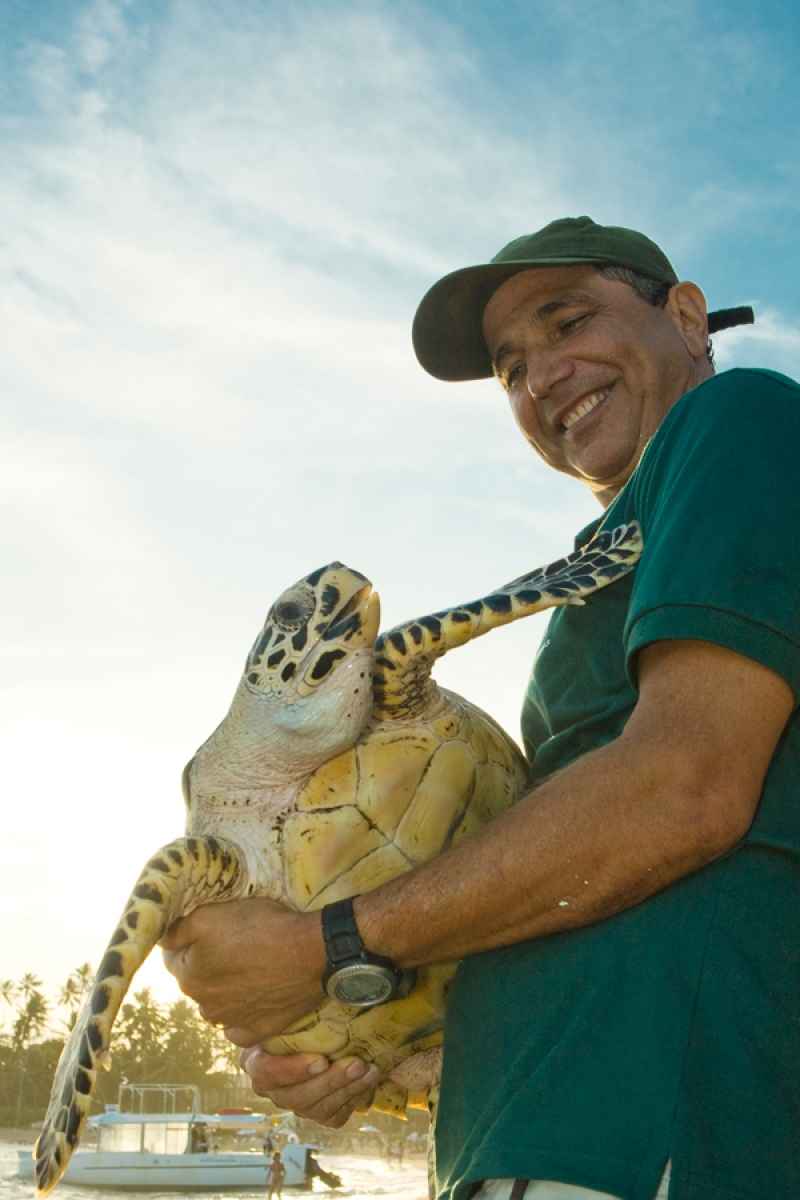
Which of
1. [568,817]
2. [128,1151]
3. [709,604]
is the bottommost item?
[128,1151]

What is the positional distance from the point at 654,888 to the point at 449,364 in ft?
9.24

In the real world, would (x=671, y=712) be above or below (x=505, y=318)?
below

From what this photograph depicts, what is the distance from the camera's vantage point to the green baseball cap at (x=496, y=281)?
11.8ft

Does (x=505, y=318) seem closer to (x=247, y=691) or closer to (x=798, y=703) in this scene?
(x=247, y=691)

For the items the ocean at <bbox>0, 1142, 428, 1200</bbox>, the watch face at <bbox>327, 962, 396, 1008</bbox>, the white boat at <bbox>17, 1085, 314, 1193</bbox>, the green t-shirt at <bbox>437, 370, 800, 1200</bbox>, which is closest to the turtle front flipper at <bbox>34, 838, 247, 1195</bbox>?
the watch face at <bbox>327, 962, 396, 1008</bbox>

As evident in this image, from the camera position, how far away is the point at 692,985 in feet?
6.59

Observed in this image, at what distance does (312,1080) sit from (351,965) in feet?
2.87

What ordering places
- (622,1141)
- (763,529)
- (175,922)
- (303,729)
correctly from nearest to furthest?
(622,1141), (763,529), (175,922), (303,729)

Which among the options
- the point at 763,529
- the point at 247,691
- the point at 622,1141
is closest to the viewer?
the point at 622,1141

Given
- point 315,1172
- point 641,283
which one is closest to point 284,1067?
point 641,283

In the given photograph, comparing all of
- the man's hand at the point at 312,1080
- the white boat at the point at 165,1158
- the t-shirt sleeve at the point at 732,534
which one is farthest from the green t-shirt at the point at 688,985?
the white boat at the point at 165,1158

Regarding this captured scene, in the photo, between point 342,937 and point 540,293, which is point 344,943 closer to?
point 342,937

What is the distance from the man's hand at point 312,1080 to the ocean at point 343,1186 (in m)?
25.9

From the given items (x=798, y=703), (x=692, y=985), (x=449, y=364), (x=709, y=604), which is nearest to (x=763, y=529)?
(x=709, y=604)
